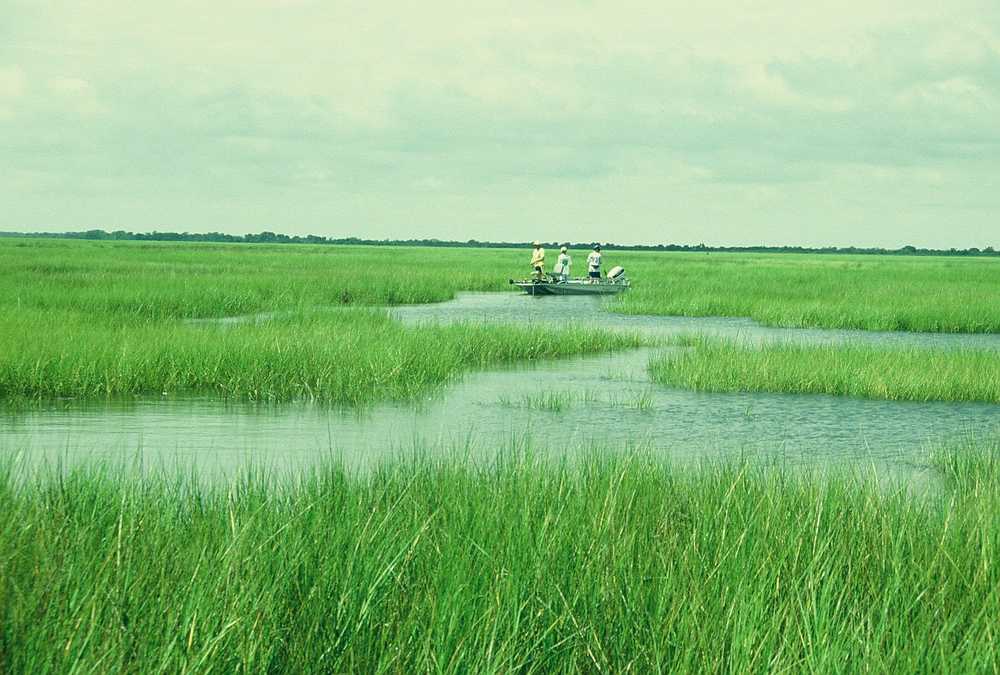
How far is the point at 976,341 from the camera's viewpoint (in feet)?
81.9

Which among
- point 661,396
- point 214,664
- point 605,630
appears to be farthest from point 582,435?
point 214,664

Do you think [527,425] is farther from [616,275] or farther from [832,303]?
[616,275]

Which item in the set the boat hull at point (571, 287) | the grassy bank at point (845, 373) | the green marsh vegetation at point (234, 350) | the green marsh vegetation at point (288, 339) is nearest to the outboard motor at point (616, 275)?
the boat hull at point (571, 287)

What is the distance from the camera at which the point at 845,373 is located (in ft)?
55.1

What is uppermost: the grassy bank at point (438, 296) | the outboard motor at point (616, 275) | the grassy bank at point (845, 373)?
the outboard motor at point (616, 275)

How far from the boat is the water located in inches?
804

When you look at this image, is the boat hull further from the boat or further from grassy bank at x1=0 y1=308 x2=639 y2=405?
grassy bank at x1=0 y1=308 x2=639 y2=405

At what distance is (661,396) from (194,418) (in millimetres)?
6985

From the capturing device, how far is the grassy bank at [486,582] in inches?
154

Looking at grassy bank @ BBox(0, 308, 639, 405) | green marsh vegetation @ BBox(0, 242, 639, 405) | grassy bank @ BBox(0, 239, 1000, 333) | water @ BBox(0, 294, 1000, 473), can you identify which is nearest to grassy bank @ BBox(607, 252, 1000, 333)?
grassy bank @ BBox(0, 239, 1000, 333)

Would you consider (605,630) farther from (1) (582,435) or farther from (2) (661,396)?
(2) (661,396)

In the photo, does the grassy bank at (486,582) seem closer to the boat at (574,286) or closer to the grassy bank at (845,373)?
the grassy bank at (845,373)

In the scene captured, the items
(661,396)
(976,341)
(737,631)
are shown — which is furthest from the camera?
(976,341)

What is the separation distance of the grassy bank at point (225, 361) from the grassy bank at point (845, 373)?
13.4 feet
